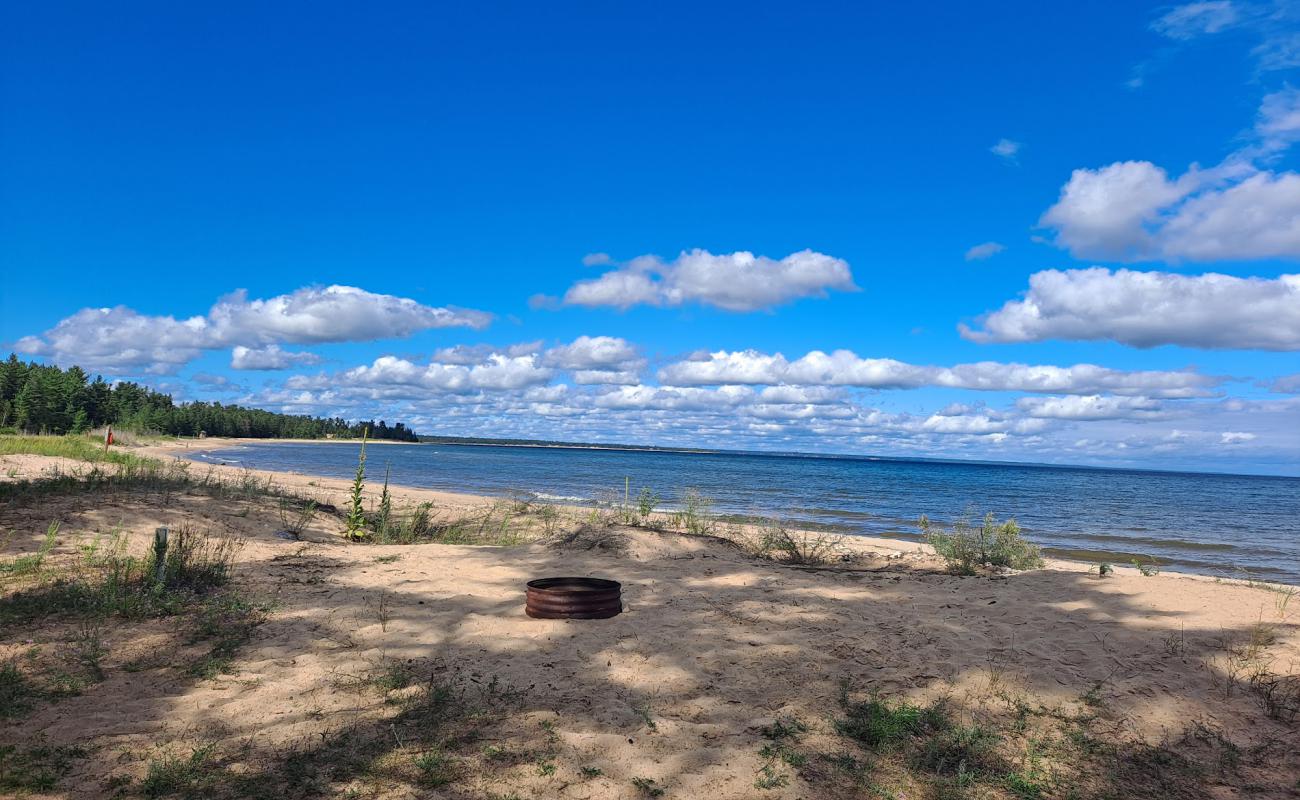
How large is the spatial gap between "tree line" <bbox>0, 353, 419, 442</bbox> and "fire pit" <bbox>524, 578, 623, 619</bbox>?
101 feet

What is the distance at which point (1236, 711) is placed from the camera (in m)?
5.38

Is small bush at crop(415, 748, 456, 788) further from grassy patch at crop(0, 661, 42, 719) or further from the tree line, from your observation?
the tree line

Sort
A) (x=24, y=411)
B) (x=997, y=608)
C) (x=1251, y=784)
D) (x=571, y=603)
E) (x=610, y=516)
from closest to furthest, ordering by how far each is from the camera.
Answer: (x=1251, y=784)
(x=571, y=603)
(x=997, y=608)
(x=610, y=516)
(x=24, y=411)

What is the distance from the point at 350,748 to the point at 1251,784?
5710 millimetres

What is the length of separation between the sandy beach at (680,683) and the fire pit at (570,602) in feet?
0.52

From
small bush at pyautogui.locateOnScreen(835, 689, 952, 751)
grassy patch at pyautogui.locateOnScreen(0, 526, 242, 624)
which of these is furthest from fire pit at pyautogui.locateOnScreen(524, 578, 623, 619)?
grassy patch at pyautogui.locateOnScreen(0, 526, 242, 624)

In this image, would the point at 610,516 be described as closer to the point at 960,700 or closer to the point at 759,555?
the point at 759,555

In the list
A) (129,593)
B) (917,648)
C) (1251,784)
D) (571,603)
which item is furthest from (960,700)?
(129,593)

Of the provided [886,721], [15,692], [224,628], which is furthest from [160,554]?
[886,721]

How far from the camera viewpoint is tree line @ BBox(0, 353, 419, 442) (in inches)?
2628

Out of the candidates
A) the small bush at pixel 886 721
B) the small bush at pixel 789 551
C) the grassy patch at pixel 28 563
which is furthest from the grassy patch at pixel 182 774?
the small bush at pixel 789 551

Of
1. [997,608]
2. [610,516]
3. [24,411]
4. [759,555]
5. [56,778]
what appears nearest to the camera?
[56,778]

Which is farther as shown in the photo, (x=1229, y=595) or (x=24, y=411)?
(x=24, y=411)

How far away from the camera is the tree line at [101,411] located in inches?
2628
